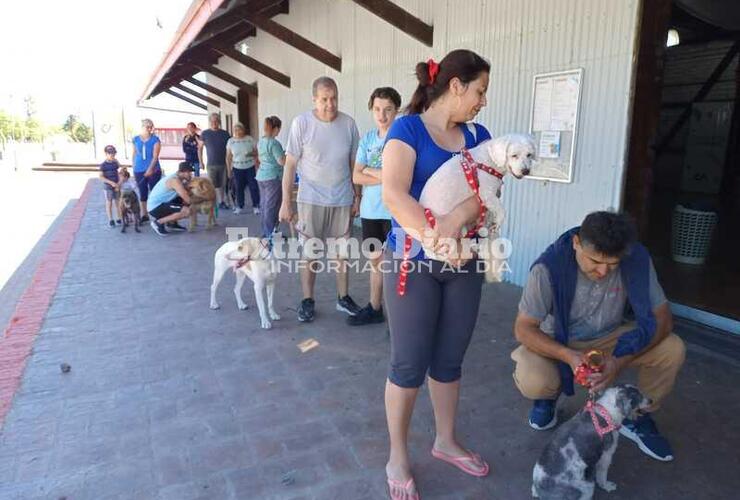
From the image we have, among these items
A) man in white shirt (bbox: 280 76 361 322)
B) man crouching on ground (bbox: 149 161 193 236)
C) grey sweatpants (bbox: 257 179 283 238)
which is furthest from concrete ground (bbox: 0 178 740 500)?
man crouching on ground (bbox: 149 161 193 236)

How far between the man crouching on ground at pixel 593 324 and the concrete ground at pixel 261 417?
0.99 feet

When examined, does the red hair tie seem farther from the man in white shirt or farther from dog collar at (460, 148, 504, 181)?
the man in white shirt

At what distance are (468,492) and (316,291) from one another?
10.2 feet

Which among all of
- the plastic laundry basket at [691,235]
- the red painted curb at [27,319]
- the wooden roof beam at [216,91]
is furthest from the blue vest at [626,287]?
the wooden roof beam at [216,91]

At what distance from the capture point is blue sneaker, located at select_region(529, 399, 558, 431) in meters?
2.75

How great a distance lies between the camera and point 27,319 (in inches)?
171

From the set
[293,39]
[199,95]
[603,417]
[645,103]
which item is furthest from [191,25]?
[199,95]

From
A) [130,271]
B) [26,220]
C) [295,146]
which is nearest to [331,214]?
[295,146]

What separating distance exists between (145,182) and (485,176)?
27.0 feet

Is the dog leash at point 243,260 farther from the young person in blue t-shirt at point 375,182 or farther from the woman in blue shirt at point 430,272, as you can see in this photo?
the woman in blue shirt at point 430,272

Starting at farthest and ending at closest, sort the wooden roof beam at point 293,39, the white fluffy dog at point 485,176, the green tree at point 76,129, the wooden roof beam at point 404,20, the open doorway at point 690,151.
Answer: the green tree at point 76,129 < the wooden roof beam at point 293,39 < the wooden roof beam at point 404,20 < the open doorway at point 690,151 < the white fluffy dog at point 485,176

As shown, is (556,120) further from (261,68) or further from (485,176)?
(261,68)

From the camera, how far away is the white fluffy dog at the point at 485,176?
74.2 inches

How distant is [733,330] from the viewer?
12.9 feet
